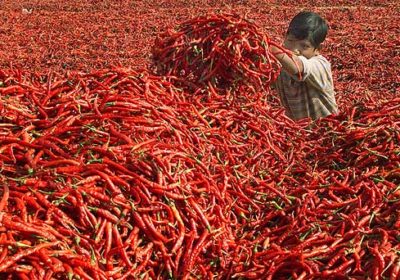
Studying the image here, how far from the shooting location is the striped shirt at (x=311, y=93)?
559 centimetres

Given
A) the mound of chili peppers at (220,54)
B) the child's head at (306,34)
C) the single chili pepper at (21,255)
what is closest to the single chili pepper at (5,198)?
the single chili pepper at (21,255)

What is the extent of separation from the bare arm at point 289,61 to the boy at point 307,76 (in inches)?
1.9

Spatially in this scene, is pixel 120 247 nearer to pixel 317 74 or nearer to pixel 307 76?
pixel 307 76

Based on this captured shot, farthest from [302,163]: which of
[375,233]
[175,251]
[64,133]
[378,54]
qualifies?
[378,54]

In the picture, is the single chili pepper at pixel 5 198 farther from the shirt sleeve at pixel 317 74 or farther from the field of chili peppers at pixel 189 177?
the shirt sleeve at pixel 317 74

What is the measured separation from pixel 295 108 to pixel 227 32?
1449 mm

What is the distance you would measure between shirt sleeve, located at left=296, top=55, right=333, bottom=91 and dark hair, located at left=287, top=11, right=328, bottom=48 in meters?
0.20

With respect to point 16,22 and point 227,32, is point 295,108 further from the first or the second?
point 16,22

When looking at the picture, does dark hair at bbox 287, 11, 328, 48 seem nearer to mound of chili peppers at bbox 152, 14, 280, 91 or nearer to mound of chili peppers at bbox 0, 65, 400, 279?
mound of chili peppers at bbox 152, 14, 280, 91

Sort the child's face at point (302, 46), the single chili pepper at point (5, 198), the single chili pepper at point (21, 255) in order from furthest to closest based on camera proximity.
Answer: the child's face at point (302, 46) → the single chili pepper at point (5, 198) → the single chili pepper at point (21, 255)

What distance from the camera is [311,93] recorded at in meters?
5.74

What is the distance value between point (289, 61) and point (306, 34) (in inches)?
27.2

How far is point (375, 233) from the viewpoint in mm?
3230

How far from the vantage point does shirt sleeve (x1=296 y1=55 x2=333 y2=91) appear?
5.34m
